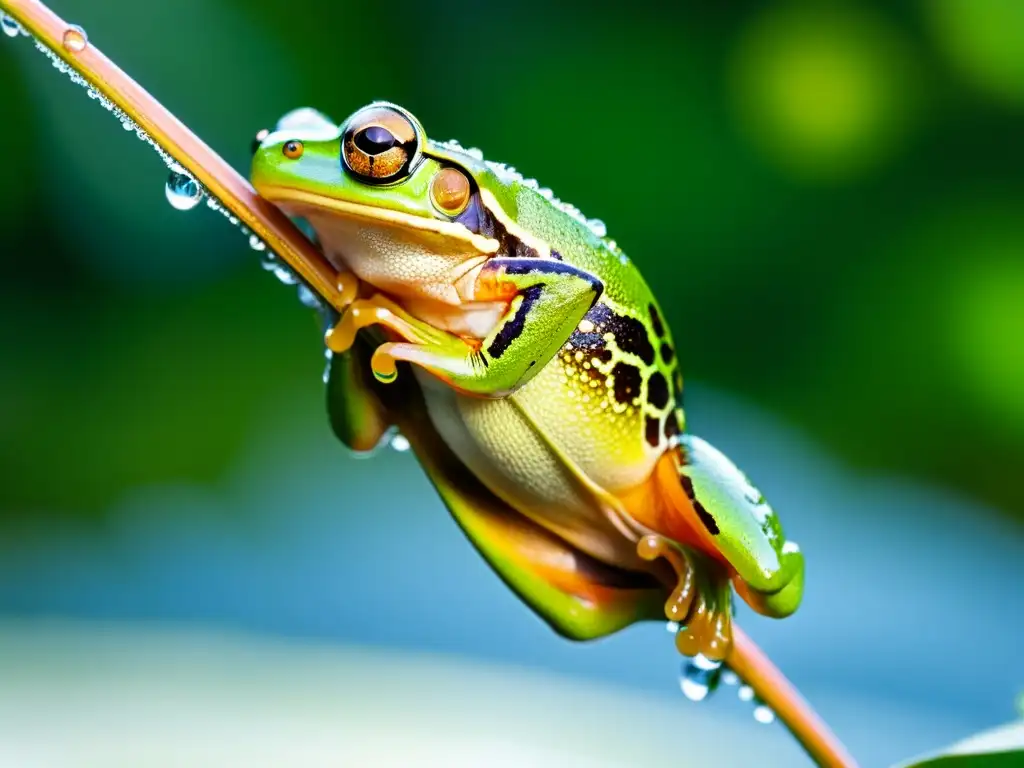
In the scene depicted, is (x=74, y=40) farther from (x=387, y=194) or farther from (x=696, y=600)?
(x=696, y=600)

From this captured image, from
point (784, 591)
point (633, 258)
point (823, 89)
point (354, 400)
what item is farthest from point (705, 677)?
point (823, 89)

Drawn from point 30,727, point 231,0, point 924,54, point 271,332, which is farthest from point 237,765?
point 924,54

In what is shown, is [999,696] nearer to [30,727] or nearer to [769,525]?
[769,525]

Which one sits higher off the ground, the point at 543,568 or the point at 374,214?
the point at 374,214

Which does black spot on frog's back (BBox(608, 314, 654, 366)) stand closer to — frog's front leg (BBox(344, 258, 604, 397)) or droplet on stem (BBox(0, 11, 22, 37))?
frog's front leg (BBox(344, 258, 604, 397))

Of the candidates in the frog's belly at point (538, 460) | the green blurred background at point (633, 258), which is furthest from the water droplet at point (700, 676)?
the green blurred background at point (633, 258)

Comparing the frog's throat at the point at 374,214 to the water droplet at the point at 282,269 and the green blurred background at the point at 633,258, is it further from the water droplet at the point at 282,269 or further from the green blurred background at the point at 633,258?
the green blurred background at the point at 633,258

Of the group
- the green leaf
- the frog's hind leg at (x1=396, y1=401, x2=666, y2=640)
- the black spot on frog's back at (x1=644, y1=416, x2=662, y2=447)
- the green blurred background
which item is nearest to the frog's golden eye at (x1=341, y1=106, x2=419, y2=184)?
the frog's hind leg at (x1=396, y1=401, x2=666, y2=640)
